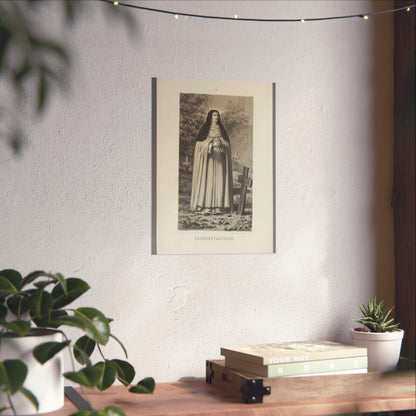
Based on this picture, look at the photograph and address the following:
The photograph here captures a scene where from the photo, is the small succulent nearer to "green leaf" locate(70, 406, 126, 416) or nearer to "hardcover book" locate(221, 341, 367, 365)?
"hardcover book" locate(221, 341, 367, 365)

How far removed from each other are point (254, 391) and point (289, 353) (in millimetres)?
157

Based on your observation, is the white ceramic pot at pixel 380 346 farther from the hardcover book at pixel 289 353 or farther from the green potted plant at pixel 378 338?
the hardcover book at pixel 289 353

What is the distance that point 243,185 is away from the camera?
2008mm

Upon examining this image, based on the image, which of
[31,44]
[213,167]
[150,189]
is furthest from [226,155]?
[31,44]

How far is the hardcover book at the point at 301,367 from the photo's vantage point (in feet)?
5.40

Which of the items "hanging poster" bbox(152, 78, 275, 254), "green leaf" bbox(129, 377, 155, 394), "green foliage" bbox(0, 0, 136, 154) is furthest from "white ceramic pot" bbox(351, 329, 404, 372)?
"green foliage" bbox(0, 0, 136, 154)

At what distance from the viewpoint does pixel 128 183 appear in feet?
6.28

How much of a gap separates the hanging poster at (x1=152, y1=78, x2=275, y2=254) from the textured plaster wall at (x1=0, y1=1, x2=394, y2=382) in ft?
0.12

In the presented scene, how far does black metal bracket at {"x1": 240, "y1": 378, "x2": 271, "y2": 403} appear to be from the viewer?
5.24ft

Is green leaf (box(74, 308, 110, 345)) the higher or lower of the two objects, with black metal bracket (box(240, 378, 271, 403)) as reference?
higher

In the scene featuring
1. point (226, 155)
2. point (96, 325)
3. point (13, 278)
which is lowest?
point (96, 325)

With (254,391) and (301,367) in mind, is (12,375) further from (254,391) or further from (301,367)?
(301,367)

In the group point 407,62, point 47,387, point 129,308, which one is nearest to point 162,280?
point 129,308

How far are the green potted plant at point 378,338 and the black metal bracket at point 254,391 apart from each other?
43cm
